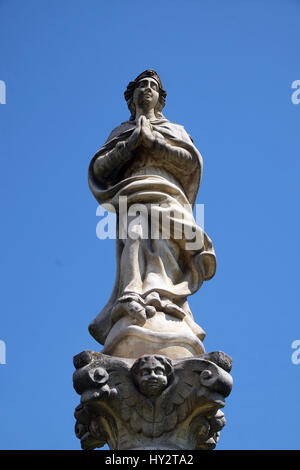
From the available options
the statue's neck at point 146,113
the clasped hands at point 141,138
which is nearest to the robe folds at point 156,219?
the clasped hands at point 141,138

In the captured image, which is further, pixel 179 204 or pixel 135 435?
pixel 179 204

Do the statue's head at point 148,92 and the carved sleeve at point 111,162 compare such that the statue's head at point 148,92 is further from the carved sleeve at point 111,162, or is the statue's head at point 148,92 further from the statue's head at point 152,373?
the statue's head at point 152,373

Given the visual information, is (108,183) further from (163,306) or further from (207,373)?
(207,373)

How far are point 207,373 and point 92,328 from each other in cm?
205

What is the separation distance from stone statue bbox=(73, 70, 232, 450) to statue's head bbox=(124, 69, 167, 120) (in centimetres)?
2

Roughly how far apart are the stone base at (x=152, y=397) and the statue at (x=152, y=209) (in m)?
0.83

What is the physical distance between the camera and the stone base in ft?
25.0

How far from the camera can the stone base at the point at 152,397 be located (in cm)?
761

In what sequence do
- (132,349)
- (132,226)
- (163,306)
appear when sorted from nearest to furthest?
(132,349), (163,306), (132,226)

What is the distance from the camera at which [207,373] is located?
770 cm
